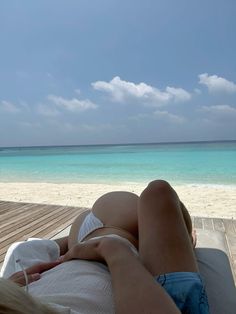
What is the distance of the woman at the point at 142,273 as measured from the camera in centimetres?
52

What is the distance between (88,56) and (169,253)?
16.3 m

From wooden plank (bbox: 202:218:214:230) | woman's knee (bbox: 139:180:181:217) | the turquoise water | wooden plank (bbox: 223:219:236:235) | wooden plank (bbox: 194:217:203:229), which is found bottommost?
the turquoise water

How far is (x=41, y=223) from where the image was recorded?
2561 millimetres

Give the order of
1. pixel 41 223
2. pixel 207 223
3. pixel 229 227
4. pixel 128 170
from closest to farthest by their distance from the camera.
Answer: pixel 229 227
pixel 207 223
pixel 41 223
pixel 128 170

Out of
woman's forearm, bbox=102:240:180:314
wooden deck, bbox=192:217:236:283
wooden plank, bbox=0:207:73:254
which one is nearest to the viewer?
woman's forearm, bbox=102:240:180:314

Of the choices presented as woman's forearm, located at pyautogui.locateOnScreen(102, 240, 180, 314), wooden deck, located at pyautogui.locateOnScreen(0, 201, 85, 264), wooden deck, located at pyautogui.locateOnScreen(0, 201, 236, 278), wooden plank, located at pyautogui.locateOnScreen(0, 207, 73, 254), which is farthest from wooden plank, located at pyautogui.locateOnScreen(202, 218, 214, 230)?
woman's forearm, located at pyautogui.locateOnScreen(102, 240, 180, 314)

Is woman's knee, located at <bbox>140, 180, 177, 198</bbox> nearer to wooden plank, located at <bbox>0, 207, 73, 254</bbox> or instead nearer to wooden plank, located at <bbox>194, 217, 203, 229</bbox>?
wooden plank, located at <bbox>194, 217, 203, 229</bbox>

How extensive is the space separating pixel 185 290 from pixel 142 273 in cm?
16

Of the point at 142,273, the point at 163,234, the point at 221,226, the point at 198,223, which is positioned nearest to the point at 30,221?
the point at 198,223

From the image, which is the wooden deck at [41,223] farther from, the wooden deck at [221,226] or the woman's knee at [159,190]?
the woman's knee at [159,190]

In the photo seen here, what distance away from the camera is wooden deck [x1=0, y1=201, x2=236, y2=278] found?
2109 mm

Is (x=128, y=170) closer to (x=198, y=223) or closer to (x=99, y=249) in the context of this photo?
(x=198, y=223)

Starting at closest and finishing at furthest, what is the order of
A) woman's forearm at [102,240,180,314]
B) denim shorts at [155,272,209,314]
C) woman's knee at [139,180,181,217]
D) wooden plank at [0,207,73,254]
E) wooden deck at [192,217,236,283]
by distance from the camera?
woman's forearm at [102,240,180,314], denim shorts at [155,272,209,314], woman's knee at [139,180,181,217], wooden deck at [192,217,236,283], wooden plank at [0,207,73,254]

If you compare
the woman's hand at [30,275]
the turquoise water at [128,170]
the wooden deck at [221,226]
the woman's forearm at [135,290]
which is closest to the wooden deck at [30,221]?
the woman's hand at [30,275]
